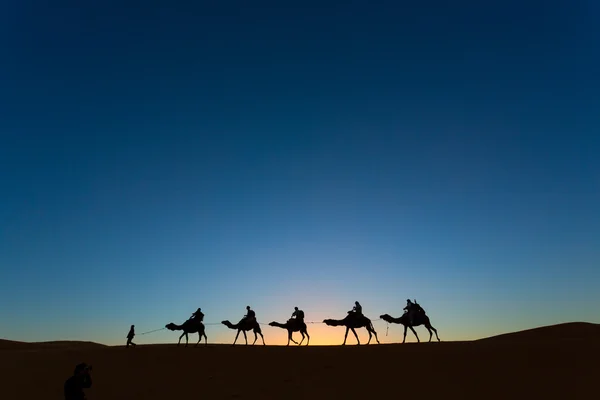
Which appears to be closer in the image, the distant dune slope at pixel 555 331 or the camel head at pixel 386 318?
the camel head at pixel 386 318

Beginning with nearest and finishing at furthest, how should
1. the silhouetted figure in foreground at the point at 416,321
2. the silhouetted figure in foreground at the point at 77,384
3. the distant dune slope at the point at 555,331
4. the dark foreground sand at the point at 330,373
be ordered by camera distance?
the silhouetted figure in foreground at the point at 77,384
the dark foreground sand at the point at 330,373
the silhouetted figure in foreground at the point at 416,321
the distant dune slope at the point at 555,331

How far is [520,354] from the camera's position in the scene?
2167cm

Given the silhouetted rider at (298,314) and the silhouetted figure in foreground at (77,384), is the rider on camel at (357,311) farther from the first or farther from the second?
the silhouetted figure in foreground at (77,384)

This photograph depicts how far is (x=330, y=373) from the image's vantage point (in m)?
19.7

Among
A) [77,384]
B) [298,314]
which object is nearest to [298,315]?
[298,314]

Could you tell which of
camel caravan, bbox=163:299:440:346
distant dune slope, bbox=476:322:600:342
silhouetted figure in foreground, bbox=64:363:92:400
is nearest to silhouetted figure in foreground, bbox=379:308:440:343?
camel caravan, bbox=163:299:440:346

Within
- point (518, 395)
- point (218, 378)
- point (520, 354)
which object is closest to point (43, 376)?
point (218, 378)

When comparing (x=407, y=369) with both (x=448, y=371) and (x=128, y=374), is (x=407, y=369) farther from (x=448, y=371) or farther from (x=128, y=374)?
(x=128, y=374)

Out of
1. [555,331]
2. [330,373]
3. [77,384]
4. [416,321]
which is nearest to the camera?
[77,384]

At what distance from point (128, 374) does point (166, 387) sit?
299cm

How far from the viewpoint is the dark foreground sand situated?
17.4 m

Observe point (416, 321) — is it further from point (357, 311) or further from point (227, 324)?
point (227, 324)

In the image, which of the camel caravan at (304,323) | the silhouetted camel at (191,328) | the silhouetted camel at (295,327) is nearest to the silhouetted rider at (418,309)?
the camel caravan at (304,323)

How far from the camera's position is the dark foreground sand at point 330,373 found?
17422mm
